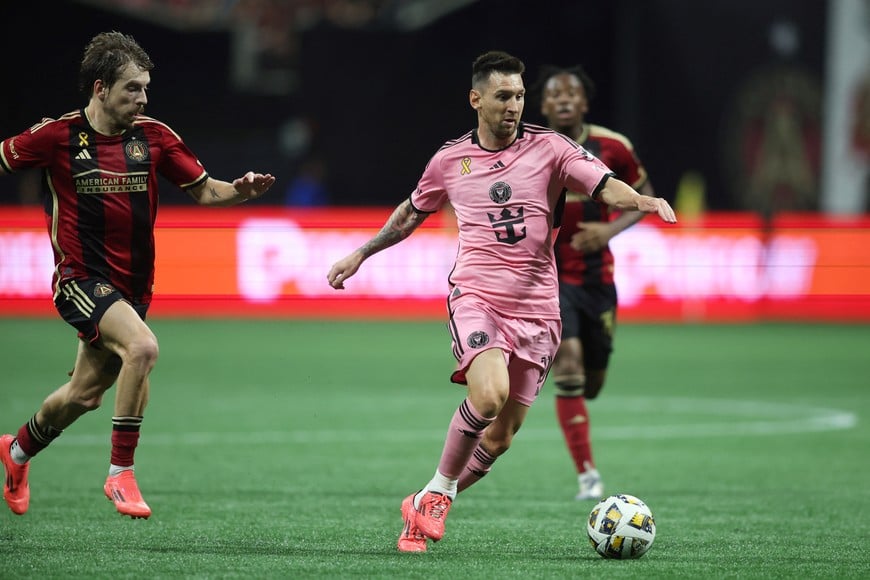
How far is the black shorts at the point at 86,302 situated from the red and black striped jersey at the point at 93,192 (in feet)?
0.18

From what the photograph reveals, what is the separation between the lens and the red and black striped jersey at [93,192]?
746 cm

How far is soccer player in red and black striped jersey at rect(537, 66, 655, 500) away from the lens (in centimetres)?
941

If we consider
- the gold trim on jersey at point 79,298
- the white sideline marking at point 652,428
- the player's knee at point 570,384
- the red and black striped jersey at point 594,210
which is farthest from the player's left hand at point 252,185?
the white sideline marking at point 652,428

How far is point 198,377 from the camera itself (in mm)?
15914

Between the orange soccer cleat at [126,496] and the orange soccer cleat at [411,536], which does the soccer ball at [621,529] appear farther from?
the orange soccer cleat at [126,496]

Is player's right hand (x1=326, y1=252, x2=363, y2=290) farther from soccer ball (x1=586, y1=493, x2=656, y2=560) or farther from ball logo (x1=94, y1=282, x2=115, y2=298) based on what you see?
soccer ball (x1=586, y1=493, x2=656, y2=560)

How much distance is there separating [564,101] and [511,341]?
265 centimetres

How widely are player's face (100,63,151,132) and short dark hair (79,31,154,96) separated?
0.03 m

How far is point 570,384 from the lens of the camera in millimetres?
9547

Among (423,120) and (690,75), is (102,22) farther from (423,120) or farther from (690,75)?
(690,75)

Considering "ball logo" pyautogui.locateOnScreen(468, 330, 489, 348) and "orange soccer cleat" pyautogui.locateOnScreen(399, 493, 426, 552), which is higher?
"ball logo" pyautogui.locateOnScreen(468, 330, 489, 348)

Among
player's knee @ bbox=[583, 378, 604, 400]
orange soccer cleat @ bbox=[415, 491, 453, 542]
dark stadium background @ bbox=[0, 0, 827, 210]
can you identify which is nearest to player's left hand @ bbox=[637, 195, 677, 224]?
orange soccer cleat @ bbox=[415, 491, 453, 542]

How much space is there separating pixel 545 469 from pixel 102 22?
16.4 meters

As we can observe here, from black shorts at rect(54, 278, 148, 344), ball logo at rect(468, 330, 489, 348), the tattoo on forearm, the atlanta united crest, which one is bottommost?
ball logo at rect(468, 330, 489, 348)
